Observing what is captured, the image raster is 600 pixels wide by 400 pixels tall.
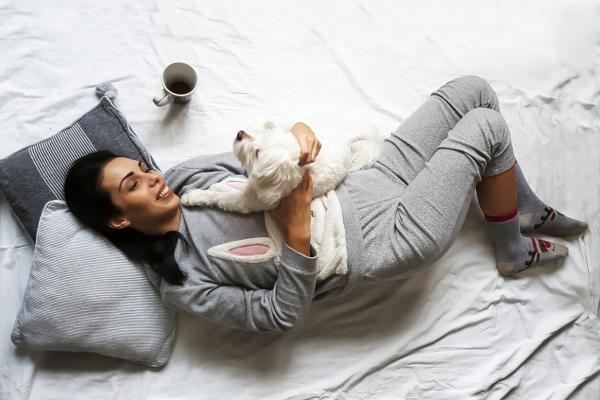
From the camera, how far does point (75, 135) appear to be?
142 centimetres

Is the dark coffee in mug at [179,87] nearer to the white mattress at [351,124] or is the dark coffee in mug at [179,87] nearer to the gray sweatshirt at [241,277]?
the white mattress at [351,124]

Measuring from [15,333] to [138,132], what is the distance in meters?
0.64

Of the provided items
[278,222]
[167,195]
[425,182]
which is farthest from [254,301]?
[425,182]

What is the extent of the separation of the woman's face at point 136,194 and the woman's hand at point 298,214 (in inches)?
11.2

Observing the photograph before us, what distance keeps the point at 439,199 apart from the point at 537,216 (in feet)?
1.34

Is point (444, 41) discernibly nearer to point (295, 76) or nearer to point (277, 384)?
point (295, 76)

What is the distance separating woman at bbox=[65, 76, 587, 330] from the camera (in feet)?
4.09

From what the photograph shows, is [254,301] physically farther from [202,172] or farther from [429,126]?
[429,126]

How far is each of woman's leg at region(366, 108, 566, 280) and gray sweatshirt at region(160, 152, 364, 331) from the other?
0.08 metres

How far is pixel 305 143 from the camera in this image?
3.51 ft

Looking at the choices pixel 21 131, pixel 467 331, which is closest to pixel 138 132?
pixel 21 131

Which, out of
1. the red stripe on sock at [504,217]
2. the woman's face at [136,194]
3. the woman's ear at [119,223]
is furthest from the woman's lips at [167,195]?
the red stripe on sock at [504,217]

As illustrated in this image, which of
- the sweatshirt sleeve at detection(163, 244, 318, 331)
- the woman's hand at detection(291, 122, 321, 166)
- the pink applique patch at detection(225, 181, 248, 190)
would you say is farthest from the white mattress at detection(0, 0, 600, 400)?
the woman's hand at detection(291, 122, 321, 166)

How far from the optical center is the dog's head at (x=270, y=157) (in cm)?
103
